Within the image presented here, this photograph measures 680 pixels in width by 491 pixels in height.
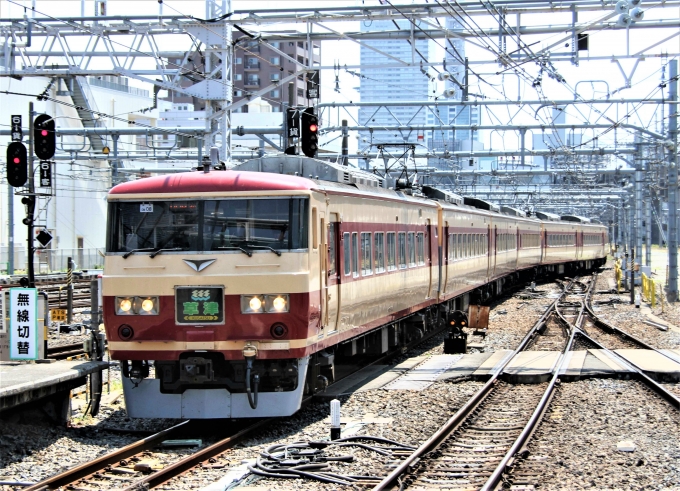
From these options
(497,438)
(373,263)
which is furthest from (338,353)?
(497,438)

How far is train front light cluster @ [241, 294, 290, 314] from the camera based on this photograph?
384 inches

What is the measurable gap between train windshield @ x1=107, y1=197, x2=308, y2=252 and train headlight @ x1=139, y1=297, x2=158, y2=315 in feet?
1.74

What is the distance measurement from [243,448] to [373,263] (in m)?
Result: 4.72

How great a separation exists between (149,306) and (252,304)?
1.09 metres

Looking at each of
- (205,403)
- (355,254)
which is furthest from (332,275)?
(205,403)

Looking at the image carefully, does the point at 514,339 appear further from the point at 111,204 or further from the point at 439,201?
the point at 111,204

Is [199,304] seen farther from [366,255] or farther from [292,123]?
[292,123]

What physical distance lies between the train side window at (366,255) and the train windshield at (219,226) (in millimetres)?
2860

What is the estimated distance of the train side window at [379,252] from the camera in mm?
13594

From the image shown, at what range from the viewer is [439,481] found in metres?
7.96

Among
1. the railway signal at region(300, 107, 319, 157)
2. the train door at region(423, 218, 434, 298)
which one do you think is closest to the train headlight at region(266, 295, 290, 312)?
the train door at region(423, 218, 434, 298)

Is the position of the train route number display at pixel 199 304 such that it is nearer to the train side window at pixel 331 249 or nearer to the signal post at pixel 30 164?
the train side window at pixel 331 249

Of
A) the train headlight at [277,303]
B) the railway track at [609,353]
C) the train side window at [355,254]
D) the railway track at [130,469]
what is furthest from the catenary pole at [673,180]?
the railway track at [130,469]

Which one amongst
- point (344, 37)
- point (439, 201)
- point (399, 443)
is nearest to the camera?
point (399, 443)
